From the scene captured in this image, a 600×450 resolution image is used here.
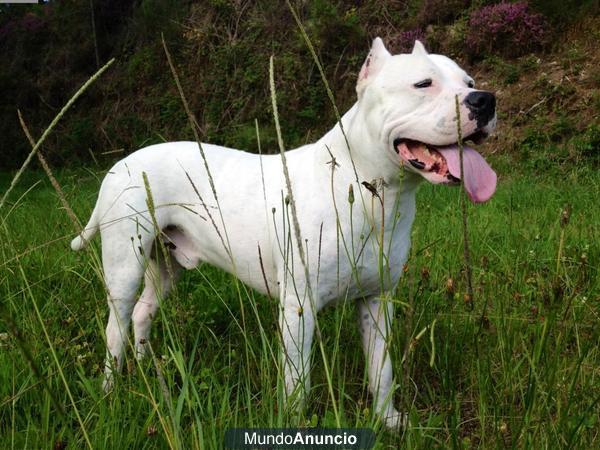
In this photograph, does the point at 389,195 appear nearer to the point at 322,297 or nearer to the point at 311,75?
the point at 322,297

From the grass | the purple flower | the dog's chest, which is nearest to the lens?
the grass

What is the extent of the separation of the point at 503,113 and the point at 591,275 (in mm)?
5786

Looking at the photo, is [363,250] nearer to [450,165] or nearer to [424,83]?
[450,165]

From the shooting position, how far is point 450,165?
6.04 ft

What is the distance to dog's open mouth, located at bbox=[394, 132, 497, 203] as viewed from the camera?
1766mm

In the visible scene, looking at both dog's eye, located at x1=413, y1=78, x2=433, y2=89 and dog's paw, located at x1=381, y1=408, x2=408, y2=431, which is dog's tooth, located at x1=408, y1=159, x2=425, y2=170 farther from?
dog's paw, located at x1=381, y1=408, x2=408, y2=431

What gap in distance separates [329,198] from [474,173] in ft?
1.70

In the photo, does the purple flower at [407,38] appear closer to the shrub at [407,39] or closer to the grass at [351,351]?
the shrub at [407,39]

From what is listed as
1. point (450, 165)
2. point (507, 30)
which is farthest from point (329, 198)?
point (507, 30)

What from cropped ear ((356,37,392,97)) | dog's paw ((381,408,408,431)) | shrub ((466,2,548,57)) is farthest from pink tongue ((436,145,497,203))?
shrub ((466,2,548,57))

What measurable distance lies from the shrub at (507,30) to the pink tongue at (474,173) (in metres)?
7.71

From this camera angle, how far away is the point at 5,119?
14125mm

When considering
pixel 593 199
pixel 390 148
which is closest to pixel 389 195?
pixel 390 148

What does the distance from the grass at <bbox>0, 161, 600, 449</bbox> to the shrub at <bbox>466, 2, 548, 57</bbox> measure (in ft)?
15.2
